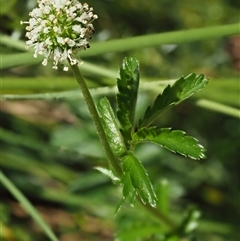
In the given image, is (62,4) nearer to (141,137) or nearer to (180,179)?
(141,137)

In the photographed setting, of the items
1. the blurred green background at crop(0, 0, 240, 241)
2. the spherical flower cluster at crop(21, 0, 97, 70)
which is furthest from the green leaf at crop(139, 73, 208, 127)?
the blurred green background at crop(0, 0, 240, 241)

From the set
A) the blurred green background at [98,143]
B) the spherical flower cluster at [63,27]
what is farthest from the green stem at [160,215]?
the spherical flower cluster at [63,27]

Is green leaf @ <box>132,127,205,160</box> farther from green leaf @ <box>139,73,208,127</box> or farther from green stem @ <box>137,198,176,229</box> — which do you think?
green stem @ <box>137,198,176,229</box>

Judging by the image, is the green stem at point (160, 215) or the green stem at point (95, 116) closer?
the green stem at point (95, 116)

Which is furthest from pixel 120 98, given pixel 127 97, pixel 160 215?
pixel 160 215

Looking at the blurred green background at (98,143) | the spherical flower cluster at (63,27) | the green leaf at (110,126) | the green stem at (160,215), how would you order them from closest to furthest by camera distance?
the spherical flower cluster at (63,27)
the green leaf at (110,126)
the green stem at (160,215)
the blurred green background at (98,143)

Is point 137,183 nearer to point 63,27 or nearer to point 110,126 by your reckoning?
point 110,126

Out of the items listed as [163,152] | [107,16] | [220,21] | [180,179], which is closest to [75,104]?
[163,152]

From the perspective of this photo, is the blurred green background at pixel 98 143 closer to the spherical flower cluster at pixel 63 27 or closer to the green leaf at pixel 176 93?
the green leaf at pixel 176 93
